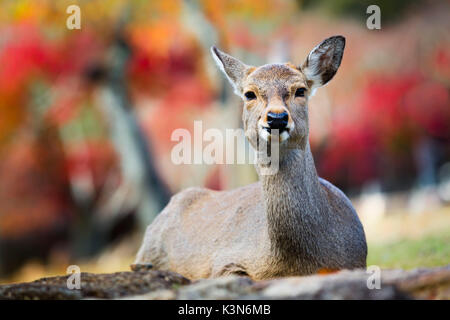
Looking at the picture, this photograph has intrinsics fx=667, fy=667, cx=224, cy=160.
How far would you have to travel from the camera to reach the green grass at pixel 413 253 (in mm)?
7478

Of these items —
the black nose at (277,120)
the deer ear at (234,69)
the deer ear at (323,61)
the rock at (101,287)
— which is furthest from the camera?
the deer ear at (234,69)

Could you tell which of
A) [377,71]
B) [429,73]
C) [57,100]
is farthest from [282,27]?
[57,100]

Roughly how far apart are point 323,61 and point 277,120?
1.29 metres

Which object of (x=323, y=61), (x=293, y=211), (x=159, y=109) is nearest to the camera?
(x=293, y=211)

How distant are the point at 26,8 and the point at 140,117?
4.30m

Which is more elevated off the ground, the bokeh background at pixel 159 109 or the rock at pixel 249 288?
the bokeh background at pixel 159 109

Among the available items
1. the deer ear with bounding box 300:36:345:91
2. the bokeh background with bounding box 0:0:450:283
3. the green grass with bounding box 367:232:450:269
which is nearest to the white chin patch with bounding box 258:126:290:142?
the deer ear with bounding box 300:36:345:91

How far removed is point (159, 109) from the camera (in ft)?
62.0

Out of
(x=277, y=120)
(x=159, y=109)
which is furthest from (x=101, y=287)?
(x=159, y=109)

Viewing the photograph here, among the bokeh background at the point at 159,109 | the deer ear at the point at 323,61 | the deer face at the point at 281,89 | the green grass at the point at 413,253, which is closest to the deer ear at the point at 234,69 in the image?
the deer face at the point at 281,89

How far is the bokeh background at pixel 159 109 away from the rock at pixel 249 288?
30.4 feet

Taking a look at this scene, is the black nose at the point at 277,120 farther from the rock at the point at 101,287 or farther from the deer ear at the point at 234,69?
the rock at the point at 101,287

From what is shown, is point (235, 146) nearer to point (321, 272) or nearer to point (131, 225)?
point (131, 225)

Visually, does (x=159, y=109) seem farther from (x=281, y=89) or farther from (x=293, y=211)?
(x=293, y=211)
